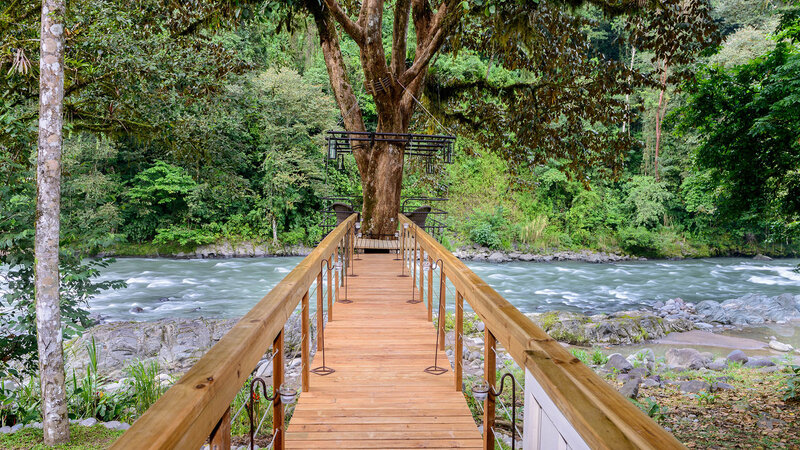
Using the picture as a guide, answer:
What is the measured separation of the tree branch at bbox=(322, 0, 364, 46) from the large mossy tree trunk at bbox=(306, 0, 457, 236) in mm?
17

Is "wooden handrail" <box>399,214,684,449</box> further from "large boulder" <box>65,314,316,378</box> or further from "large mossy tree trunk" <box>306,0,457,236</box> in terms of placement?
"large boulder" <box>65,314,316,378</box>

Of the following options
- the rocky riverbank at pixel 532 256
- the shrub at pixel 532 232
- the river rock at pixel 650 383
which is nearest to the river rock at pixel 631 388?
the river rock at pixel 650 383

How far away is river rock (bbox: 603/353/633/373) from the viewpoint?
7535 millimetres

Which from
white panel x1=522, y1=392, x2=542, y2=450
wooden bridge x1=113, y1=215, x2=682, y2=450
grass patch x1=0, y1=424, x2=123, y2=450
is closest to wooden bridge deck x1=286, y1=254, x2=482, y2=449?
wooden bridge x1=113, y1=215, x2=682, y2=450

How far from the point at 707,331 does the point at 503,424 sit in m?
8.89

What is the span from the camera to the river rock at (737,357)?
8.48m

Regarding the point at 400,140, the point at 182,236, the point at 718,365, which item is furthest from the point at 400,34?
the point at 182,236

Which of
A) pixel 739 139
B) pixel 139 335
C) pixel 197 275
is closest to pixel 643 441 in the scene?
pixel 739 139

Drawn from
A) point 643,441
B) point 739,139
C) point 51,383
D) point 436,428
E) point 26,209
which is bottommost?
point 51,383

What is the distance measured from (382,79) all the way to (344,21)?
1130 mm

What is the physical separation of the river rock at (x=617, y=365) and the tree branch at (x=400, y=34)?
6071mm

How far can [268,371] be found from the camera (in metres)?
6.77

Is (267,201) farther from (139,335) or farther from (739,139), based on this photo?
(739,139)

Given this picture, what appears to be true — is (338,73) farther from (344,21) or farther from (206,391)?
(206,391)
